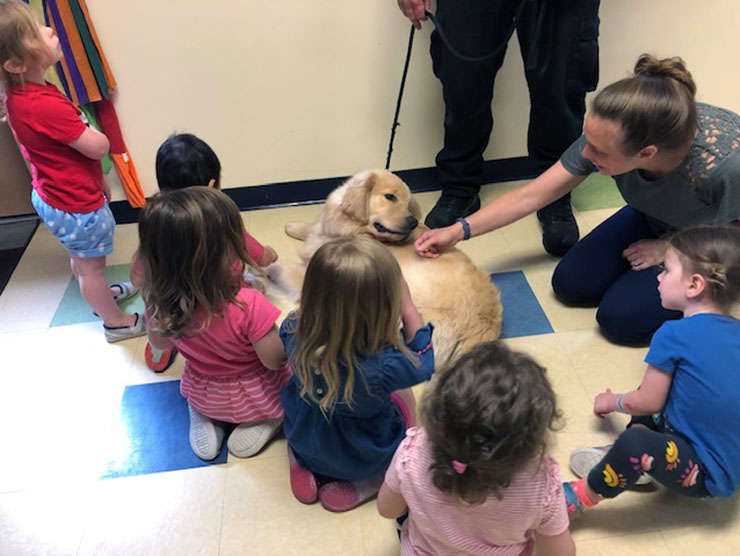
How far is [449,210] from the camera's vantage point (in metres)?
3.10

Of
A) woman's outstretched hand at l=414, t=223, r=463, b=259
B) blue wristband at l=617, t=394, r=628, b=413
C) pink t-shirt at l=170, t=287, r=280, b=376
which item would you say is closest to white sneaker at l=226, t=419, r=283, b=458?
pink t-shirt at l=170, t=287, r=280, b=376

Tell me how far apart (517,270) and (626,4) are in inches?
60.6

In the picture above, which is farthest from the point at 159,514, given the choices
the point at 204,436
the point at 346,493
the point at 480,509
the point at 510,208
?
the point at 510,208

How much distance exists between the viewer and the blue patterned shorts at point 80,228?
2.20 meters

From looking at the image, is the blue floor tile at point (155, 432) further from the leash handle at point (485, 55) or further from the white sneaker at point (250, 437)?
the leash handle at point (485, 55)

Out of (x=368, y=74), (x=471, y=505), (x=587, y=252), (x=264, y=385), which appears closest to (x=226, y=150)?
(x=368, y=74)

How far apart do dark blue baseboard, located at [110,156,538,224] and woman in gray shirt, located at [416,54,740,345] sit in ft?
3.34

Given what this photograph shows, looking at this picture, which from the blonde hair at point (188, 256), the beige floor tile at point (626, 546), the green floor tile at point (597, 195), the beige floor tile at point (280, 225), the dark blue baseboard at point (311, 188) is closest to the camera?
the blonde hair at point (188, 256)

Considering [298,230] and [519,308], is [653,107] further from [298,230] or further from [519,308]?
[298,230]

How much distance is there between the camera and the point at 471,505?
1.17 meters

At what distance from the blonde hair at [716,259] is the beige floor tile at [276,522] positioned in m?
1.26

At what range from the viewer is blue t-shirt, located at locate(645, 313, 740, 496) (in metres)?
1.50

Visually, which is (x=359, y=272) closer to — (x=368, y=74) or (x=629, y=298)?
(x=629, y=298)

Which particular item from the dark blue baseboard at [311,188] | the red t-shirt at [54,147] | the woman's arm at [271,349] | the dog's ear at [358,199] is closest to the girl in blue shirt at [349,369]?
the woman's arm at [271,349]
